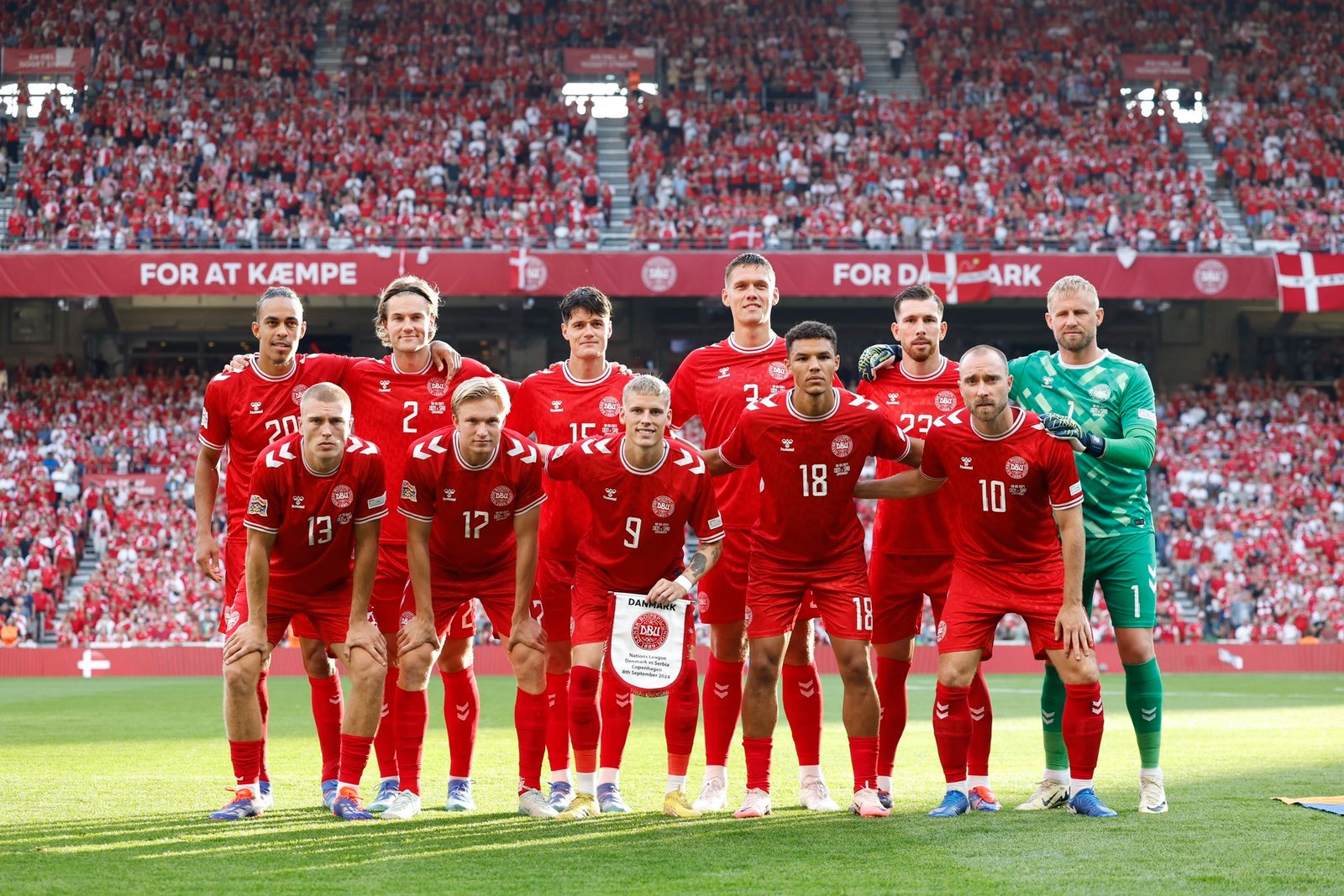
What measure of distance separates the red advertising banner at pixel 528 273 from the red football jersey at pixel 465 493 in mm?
Result: 20198

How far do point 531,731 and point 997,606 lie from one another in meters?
2.38

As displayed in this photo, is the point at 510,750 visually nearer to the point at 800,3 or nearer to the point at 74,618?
the point at 74,618

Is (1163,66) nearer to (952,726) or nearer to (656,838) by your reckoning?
(952,726)

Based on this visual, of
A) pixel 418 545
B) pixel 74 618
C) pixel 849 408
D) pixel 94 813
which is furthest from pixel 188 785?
pixel 74 618

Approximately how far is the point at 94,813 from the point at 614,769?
2.58 meters

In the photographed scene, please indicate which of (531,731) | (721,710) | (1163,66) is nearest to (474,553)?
(531,731)

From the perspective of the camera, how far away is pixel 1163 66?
34219mm

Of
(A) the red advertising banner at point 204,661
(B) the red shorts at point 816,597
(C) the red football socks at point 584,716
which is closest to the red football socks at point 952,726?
(B) the red shorts at point 816,597

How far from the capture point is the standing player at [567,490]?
7.16 metres

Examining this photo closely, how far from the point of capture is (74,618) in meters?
23.6

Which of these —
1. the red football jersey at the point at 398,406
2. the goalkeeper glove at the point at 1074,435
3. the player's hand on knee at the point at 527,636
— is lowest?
the player's hand on knee at the point at 527,636

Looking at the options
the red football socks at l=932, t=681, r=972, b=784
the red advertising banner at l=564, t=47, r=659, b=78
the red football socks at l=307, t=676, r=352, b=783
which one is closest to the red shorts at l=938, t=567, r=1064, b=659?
the red football socks at l=932, t=681, r=972, b=784

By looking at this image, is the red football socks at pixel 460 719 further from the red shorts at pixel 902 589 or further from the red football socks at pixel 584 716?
the red shorts at pixel 902 589

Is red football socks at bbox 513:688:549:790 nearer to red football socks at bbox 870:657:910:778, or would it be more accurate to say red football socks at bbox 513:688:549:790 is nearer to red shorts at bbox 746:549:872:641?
red shorts at bbox 746:549:872:641
